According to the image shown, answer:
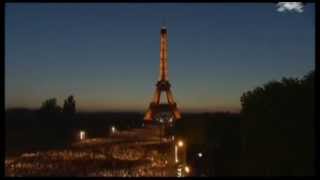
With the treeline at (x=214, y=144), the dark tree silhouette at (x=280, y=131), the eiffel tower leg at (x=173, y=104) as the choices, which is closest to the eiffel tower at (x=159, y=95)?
the eiffel tower leg at (x=173, y=104)

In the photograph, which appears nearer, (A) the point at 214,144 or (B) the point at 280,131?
(B) the point at 280,131

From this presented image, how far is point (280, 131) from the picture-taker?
10414 millimetres

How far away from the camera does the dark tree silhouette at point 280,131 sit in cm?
885

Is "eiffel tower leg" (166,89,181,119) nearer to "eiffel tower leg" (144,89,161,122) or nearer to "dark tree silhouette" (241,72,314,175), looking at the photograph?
"eiffel tower leg" (144,89,161,122)

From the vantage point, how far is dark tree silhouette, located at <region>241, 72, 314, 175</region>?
8852mm

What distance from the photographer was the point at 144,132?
33.7 meters

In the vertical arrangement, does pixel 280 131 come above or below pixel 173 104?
below

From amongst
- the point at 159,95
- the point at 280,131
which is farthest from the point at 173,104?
the point at 280,131

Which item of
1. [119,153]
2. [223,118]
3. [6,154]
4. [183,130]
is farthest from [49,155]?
[6,154]

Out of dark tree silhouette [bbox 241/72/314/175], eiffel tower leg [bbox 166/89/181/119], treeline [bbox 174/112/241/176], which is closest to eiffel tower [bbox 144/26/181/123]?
eiffel tower leg [bbox 166/89/181/119]

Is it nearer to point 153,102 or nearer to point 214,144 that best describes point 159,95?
point 153,102

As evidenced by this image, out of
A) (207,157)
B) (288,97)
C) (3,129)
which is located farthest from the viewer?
(207,157)

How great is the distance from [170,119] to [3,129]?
24.8 metres

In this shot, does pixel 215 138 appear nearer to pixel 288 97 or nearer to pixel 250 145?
pixel 250 145
